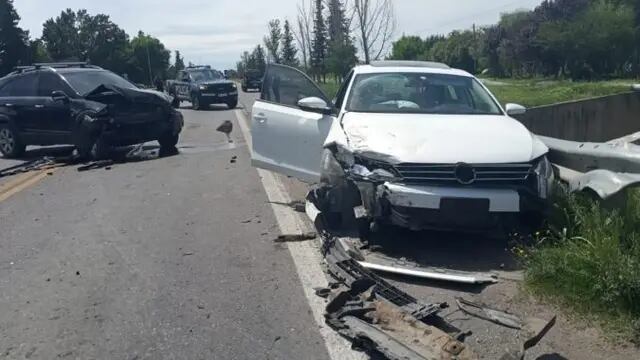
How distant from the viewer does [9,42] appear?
7331cm

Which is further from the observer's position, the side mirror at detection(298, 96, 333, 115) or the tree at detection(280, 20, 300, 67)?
the tree at detection(280, 20, 300, 67)

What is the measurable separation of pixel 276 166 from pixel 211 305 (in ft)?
11.4

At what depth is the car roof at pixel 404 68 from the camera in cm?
780

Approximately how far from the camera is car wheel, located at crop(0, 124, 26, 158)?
46.4 ft

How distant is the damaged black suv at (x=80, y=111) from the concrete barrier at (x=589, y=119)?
6.78 m

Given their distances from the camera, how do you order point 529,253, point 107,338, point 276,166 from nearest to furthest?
point 107,338, point 529,253, point 276,166

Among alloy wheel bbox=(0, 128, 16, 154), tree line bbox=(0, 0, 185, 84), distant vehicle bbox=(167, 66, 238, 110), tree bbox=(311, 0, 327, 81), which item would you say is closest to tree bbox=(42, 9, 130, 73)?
tree line bbox=(0, 0, 185, 84)

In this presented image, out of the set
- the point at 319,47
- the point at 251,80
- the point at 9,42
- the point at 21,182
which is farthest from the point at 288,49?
the point at 21,182

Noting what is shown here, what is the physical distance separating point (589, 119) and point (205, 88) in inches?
776

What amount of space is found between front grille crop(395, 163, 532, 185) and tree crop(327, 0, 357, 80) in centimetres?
2741

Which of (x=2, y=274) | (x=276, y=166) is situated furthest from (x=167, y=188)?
(x=2, y=274)

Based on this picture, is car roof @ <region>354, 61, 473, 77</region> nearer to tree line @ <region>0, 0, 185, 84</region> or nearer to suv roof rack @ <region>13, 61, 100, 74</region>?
suv roof rack @ <region>13, 61, 100, 74</region>

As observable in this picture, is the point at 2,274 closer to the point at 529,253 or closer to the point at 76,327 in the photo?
the point at 76,327

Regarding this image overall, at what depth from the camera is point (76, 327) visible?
14.7 ft
